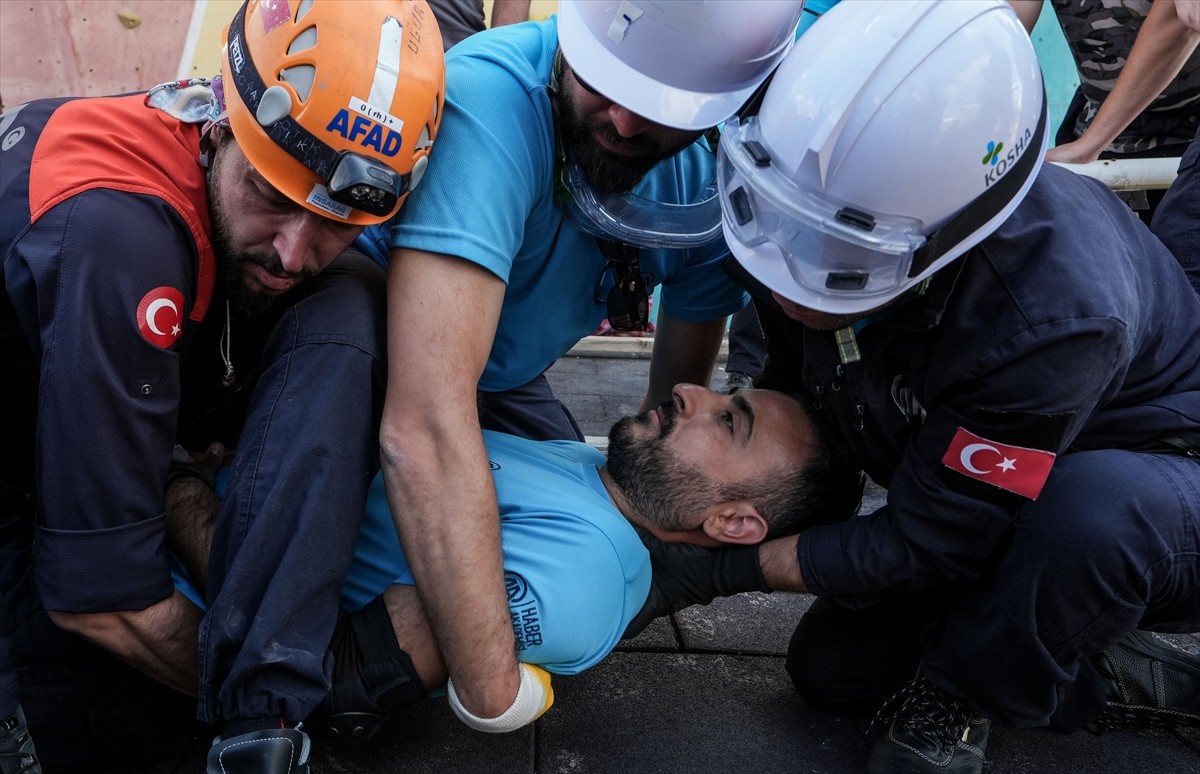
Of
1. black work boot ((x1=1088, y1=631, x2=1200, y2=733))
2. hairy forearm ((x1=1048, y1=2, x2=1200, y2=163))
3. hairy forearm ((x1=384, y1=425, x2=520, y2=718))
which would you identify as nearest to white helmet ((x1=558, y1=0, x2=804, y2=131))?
hairy forearm ((x1=384, y1=425, x2=520, y2=718))

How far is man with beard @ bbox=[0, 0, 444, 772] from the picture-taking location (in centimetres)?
175

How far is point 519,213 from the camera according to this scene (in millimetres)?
2164

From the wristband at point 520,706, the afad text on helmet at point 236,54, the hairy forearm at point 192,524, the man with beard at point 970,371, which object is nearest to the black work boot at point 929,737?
the man with beard at point 970,371

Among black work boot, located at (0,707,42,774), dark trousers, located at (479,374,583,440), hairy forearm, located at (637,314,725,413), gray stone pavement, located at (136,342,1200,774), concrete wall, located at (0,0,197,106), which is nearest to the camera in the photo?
black work boot, located at (0,707,42,774)

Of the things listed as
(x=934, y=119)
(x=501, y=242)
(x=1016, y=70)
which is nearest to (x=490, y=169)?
(x=501, y=242)

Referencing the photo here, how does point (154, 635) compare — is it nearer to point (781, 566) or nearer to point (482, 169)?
point (482, 169)

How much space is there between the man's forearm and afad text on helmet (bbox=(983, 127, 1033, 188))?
983 millimetres

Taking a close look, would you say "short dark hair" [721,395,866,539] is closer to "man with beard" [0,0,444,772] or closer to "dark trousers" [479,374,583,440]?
"dark trousers" [479,374,583,440]

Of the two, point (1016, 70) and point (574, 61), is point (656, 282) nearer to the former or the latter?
point (574, 61)

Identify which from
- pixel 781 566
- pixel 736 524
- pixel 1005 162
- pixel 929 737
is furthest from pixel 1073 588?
pixel 1005 162

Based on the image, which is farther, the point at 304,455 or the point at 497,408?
the point at 497,408

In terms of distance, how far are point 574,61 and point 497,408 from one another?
4.02ft

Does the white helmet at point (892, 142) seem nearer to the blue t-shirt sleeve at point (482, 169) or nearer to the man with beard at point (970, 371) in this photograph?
the man with beard at point (970, 371)

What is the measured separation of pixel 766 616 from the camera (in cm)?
299
